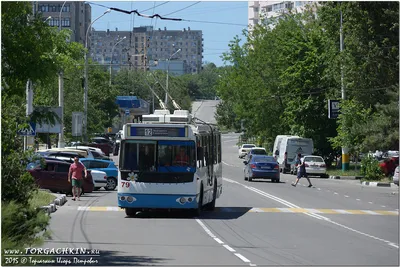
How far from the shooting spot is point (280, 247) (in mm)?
16656

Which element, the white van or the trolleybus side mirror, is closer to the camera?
the trolleybus side mirror

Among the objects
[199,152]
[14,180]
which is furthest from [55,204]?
[14,180]

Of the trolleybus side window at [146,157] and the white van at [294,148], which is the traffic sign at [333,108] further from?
the trolleybus side window at [146,157]

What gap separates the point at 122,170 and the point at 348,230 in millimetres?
6602

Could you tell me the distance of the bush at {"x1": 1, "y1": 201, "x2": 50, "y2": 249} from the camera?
40.3 feet

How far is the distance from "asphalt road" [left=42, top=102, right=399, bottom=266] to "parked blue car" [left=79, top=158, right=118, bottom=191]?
6.04m

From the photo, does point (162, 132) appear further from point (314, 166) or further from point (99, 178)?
point (314, 166)

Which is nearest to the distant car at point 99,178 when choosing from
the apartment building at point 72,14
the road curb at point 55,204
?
the road curb at point 55,204

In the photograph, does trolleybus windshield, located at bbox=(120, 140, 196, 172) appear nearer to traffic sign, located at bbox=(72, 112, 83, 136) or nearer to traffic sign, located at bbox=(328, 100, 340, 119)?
traffic sign, located at bbox=(72, 112, 83, 136)

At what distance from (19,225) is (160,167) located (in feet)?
33.4

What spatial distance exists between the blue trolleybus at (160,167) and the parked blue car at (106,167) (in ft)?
49.4

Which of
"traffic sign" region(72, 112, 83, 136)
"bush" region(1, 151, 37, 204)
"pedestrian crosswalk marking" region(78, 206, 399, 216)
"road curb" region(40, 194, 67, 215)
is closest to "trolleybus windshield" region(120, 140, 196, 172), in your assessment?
"road curb" region(40, 194, 67, 215)

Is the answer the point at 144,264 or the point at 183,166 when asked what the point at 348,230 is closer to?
the point at 183,166

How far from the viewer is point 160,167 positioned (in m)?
22.8
